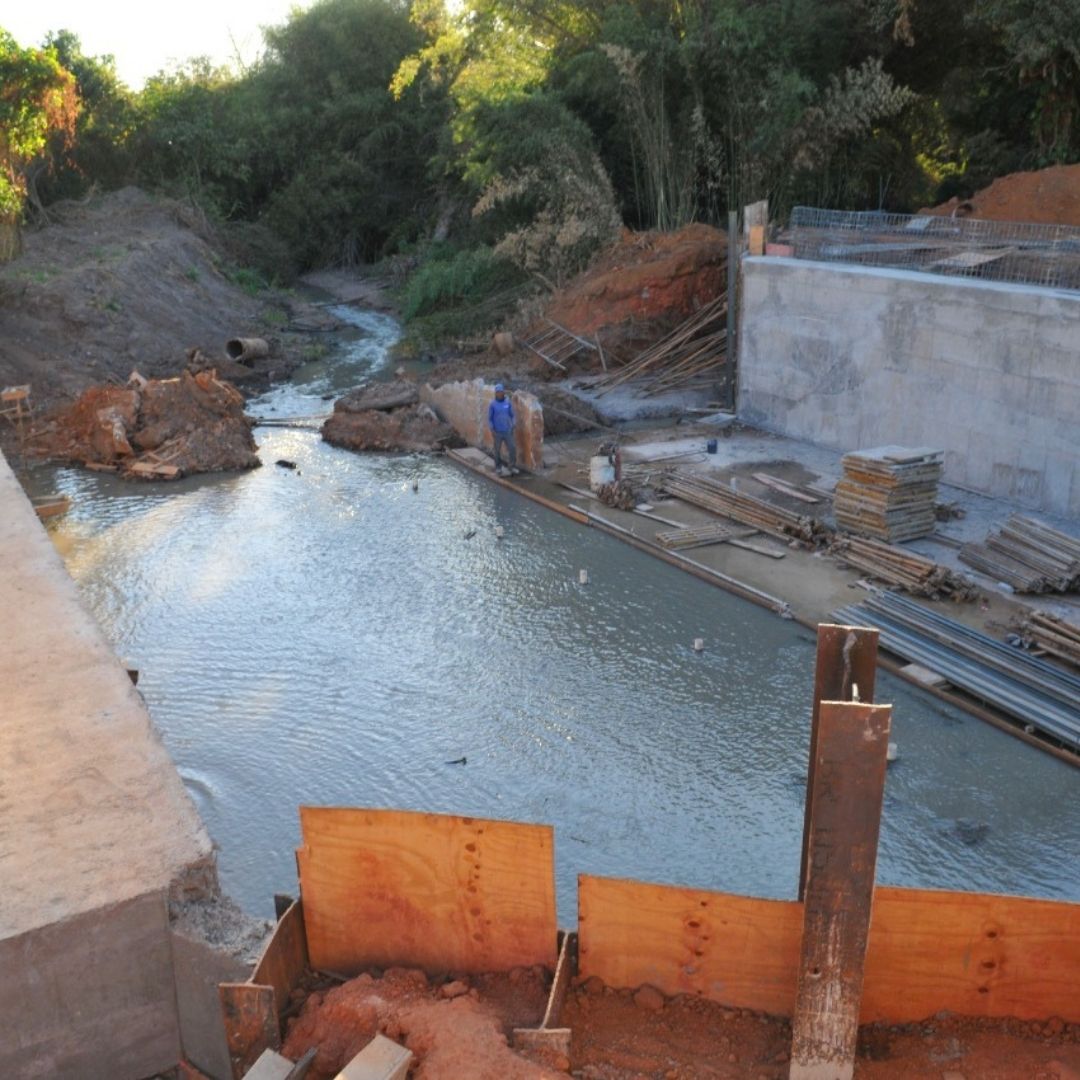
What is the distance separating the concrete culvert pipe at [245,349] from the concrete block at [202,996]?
23.8 meters

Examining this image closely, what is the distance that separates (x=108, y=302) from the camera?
2841cm

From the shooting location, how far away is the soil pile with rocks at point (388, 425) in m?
21.5

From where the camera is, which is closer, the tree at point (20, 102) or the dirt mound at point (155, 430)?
the dirt mound at point (155, 430)

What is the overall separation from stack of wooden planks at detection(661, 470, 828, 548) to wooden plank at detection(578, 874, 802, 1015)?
31.8 feet

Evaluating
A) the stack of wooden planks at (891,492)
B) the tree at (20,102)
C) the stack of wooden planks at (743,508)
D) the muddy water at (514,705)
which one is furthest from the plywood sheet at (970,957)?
the tree at (20,102)

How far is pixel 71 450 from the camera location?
21.6 meters

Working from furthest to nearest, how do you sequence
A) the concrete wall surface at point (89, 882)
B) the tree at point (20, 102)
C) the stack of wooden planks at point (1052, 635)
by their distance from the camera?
1. the tree at point (20, 102)
2. the stack of wooden planks at point (1052, 635)
3. the concrete wall surface at point (89, 882)

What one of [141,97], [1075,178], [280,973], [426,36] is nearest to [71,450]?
[280,973]

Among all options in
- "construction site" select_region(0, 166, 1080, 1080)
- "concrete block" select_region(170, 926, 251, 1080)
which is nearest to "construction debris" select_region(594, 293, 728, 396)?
"construction site" select_region(0, 166, 1080, 1080)

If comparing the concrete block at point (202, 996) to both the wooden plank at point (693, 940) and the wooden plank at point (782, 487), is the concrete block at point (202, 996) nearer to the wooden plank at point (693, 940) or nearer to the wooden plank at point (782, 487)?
the wooden plank at point (693, 940)

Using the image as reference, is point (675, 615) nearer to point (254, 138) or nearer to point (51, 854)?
point (51, 854)

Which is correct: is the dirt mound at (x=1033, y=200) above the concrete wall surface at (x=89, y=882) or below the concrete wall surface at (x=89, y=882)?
above

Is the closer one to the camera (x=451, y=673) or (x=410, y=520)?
(x=451, y=673)

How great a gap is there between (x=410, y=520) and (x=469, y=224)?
23743 millimetres
